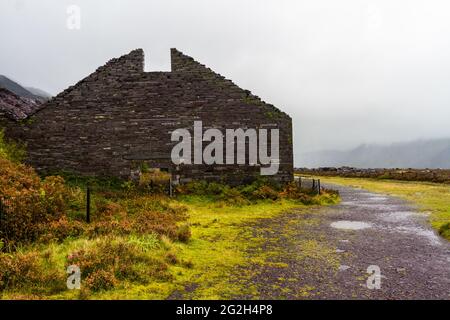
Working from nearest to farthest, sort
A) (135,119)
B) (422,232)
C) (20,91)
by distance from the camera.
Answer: (422,232), (135,119), (20,91)

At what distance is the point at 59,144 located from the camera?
2120 cm

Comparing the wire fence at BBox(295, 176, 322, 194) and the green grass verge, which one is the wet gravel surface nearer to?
the green grass verge

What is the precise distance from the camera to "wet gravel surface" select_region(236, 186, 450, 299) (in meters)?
6.89

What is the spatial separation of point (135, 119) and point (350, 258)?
1560 centimetres

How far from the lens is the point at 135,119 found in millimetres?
21359

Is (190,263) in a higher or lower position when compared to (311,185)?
lower

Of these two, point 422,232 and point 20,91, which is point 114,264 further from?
point 20,91

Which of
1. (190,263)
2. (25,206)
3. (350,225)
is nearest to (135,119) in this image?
(25,206)

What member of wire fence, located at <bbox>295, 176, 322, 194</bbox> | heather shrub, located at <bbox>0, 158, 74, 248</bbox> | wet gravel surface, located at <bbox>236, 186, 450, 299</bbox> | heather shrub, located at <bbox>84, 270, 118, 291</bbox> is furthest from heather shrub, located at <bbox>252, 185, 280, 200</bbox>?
heather shrub, located at <bbox>84, 270, 118, 291</bbox>

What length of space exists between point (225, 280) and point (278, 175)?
1443cm

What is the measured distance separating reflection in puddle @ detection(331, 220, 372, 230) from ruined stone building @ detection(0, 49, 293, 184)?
764 centimetres

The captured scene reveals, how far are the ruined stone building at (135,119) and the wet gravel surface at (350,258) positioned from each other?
771cm
